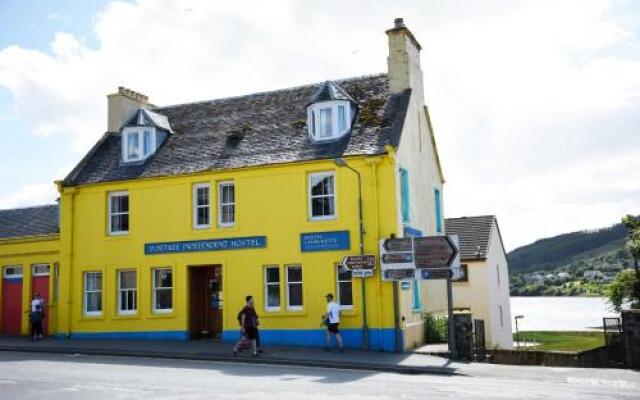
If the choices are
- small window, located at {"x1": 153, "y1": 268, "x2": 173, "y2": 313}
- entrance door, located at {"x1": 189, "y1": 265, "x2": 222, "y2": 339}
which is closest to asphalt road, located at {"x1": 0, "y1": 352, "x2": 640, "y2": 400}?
entrance door, located at {"x1": 189, "y1": 265, "x2": 222, "y2": 339}

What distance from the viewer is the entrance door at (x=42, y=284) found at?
1117 inches

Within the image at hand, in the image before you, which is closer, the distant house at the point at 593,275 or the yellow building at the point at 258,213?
the yellow building at the point at 258,213

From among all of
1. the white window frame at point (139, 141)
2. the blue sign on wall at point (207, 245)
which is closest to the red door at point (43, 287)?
the blue sign on wall at point (207, 245)

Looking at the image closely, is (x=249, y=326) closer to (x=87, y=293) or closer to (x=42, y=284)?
(x=87, y=293)

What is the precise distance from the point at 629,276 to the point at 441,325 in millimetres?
9529

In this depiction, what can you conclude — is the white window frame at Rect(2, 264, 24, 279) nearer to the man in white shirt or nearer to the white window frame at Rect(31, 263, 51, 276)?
the white window frame at Rect(31, 263, 51, 276)

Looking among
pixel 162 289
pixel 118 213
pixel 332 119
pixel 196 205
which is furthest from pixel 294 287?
pixel 118 213

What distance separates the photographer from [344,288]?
2314 centimetres

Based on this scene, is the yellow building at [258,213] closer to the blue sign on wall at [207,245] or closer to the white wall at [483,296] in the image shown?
the blue sign on wall at [207,245]

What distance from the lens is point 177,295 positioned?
25.3m

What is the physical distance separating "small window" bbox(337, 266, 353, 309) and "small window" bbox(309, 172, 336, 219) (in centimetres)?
197

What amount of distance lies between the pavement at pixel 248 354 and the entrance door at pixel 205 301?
1.28 metres

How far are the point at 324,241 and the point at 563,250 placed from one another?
156289 mm

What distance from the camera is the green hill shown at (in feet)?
534
